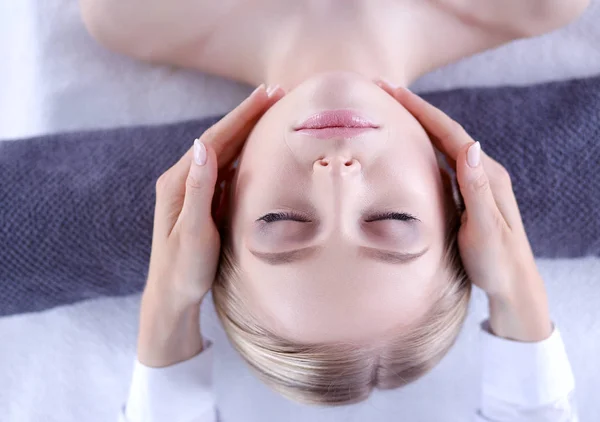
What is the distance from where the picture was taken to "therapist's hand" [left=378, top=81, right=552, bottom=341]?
701 mm

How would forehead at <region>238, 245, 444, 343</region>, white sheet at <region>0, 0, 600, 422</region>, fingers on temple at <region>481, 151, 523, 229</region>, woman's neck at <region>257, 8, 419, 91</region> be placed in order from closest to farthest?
forehead at <region>238, 245, 444, 343</region>, fingers on temple at <region>481, 151, 523, 229</region>, woman's neck at <region>257, 8, 419, 91</region>, white sheet at <region>0, 0, 600, 422</region>

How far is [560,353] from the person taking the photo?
0.86 metres

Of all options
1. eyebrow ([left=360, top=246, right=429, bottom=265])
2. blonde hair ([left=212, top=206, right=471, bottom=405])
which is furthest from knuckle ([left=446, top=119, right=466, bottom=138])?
eyebrow ([left=360, top=246, right=429, bottom=265])

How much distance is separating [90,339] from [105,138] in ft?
1.20

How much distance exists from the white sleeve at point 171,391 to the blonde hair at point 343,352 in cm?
14

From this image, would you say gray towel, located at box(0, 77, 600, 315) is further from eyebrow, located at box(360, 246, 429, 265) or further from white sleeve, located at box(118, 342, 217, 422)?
eyebrow, located at box(360, 246, 429, 265)

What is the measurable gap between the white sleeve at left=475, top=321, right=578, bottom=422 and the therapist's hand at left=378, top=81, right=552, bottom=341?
2 centimetres

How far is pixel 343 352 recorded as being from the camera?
0.68 metres

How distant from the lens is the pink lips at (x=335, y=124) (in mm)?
662

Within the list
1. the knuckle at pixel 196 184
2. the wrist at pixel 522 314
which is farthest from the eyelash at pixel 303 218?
the wrist at pixel 522 314

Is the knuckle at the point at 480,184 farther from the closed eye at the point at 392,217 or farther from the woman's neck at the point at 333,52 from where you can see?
the woman's neck at the point at 333,52

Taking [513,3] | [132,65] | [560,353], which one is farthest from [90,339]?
[513,3]

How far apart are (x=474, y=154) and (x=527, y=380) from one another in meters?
0.40

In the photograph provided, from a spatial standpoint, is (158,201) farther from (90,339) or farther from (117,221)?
(90,339)
